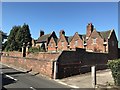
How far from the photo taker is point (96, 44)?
46594mm

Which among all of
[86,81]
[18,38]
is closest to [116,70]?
[86,81]

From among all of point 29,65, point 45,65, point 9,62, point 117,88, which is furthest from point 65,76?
point 9,62

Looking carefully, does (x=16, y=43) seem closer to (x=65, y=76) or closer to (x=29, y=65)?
(x=29, y=65)

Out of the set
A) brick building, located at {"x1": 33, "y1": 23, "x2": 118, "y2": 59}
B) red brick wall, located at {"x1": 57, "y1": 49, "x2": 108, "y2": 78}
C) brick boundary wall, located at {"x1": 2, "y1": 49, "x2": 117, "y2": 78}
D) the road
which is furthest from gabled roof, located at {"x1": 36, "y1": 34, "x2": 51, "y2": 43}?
the road

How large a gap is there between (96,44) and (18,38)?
29.0 m

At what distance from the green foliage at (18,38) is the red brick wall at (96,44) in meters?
24.6

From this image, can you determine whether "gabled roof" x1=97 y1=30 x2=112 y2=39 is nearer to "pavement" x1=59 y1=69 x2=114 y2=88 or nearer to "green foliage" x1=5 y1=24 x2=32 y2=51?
"pavement" x1=59 y1=69 x2=114 y2=88

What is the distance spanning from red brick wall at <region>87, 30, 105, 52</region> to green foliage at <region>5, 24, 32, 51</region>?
2465cm

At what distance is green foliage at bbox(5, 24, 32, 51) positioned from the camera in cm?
6494

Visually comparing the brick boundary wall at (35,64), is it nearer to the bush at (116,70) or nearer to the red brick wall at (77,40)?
the bush at (116,70)

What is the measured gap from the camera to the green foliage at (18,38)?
64938 millimetres

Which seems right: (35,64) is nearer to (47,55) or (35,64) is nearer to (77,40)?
(47,55)

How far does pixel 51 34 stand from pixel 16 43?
1168 cm

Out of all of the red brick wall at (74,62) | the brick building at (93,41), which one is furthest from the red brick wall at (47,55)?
the brick building at (93,41)
